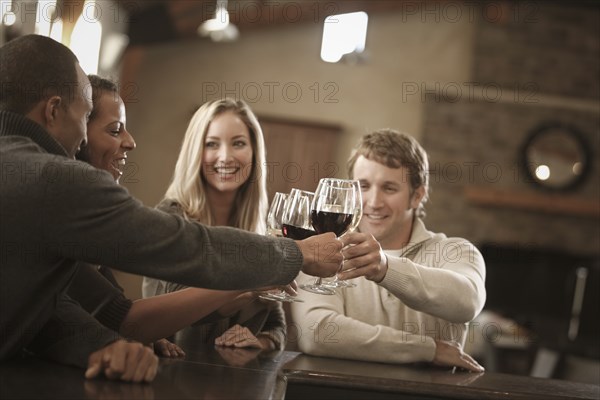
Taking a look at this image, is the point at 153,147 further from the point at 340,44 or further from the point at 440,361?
the point at 440,361

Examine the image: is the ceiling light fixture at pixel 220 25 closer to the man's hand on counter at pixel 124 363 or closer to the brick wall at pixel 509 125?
the brick wall at pixel 509 125

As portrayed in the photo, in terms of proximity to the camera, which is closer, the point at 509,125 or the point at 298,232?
the point at 298,232

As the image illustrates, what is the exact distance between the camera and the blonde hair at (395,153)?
2486mm

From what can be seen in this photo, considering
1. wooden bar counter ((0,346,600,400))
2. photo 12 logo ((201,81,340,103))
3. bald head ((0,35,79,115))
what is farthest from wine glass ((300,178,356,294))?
photo 12 logo ((201,81,340,103))

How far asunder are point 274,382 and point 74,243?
0.49 meters

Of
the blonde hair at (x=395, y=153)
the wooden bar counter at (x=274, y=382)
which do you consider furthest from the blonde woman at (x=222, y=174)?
the wooden bar counter at (x=274, y=382)

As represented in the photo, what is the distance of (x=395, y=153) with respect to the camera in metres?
2.49

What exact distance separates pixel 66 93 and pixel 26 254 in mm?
312

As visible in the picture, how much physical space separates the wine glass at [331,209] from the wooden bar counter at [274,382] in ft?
0.68

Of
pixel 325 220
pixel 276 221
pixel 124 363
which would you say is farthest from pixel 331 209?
pixel 124 363

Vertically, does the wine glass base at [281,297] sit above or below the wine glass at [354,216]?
below

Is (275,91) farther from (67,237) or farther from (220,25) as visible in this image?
(67,237)

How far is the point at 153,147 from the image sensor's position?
8.34m

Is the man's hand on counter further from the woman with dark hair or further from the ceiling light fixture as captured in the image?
the ceiling light fixture
